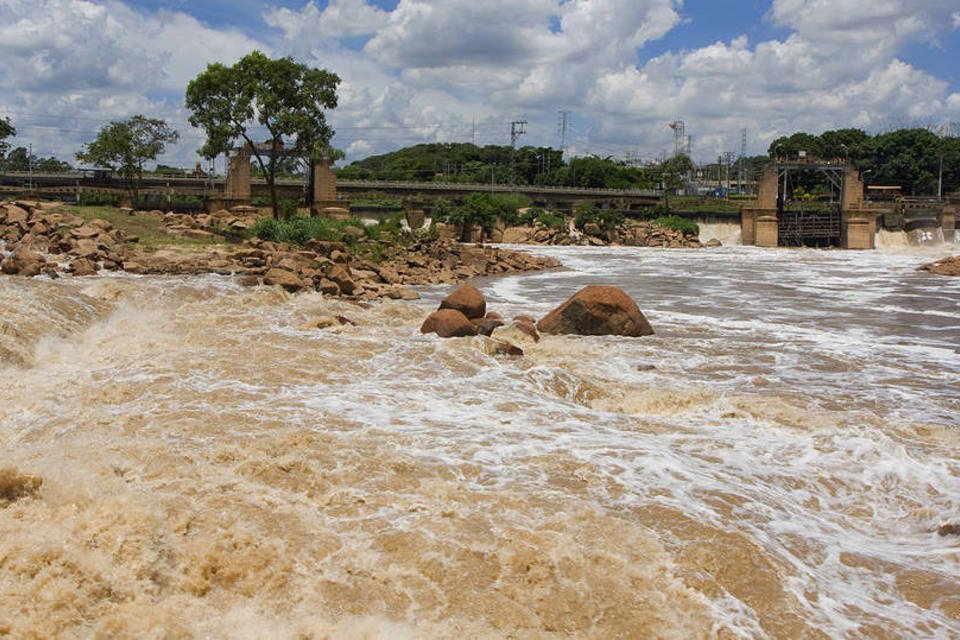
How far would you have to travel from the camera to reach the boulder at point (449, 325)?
49.0 feet

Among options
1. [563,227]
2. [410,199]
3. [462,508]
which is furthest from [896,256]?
[462,508]

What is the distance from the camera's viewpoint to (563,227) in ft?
193

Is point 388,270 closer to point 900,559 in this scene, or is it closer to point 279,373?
point 279,373

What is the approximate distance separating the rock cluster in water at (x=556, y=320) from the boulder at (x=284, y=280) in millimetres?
5874

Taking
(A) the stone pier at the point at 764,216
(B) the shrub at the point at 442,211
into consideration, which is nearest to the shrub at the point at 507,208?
(B) the shrub at the point at 442,211

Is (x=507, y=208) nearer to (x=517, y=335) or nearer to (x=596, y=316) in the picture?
(x=596, y=316)

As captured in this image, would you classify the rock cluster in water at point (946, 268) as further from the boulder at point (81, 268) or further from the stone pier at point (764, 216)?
the boulder at point (81, 268)

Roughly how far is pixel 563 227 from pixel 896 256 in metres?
22.7

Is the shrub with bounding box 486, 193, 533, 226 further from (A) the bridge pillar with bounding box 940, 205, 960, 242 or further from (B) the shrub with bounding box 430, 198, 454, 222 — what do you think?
(A) the bridge pillar with bounding box 940, 205, 960, 242

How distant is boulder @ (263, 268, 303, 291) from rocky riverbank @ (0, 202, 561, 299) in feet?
0.09

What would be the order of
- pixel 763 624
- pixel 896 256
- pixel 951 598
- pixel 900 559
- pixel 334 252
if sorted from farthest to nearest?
pixel 896 256, pixel 334 252, pixel 900 559, pixel 951 598, pixel 763 624

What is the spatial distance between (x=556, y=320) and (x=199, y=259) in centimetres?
1262

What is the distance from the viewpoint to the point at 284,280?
20.9 metres

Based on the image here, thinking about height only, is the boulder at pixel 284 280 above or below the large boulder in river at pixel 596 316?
above
